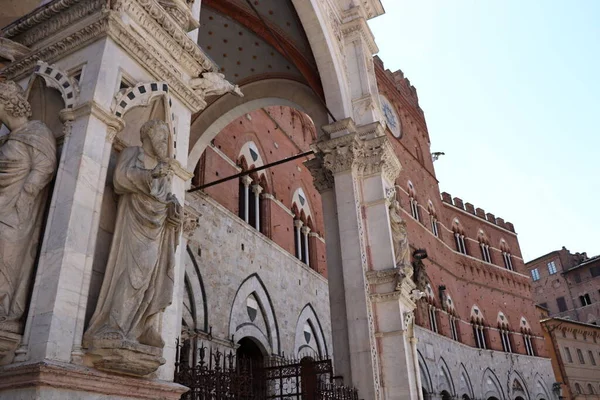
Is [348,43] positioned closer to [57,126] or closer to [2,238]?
[57,126]

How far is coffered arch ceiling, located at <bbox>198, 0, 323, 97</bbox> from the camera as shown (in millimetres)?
8594

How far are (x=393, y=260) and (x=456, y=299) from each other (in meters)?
16.0

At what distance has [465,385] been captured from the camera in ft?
64.3

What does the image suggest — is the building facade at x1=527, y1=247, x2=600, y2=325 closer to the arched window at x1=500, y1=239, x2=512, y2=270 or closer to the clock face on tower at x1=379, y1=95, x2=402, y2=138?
the arched window at x1=500, y1=239, x2=512, y2=270

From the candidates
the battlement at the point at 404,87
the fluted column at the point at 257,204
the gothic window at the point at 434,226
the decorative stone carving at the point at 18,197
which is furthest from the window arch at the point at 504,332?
the decorative stone carving at the point at 18,197

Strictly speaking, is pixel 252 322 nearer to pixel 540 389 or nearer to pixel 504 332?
pixel 504 332

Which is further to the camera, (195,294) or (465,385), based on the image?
(465,385)

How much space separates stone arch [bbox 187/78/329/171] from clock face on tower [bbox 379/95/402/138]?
1191 cm

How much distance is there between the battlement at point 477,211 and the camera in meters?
25.8

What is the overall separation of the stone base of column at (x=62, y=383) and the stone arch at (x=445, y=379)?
56.3ft

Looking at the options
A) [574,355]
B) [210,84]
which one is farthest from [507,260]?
[210,84]

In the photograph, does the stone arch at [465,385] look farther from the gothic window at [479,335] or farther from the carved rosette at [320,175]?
the carved rosette at [320,175]

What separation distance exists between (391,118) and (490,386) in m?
11.9

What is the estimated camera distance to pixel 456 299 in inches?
855
